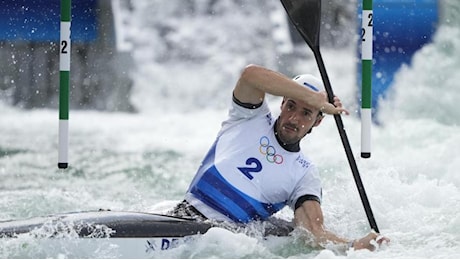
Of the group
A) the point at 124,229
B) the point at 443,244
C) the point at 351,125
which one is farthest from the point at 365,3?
the point at 351,125

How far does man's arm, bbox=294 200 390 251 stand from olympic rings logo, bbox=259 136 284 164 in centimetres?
22

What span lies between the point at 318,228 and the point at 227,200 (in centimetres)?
39

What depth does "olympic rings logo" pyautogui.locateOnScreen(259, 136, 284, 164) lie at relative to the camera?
14.4 ft

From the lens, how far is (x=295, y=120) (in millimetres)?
4348

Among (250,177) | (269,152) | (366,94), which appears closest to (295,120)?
(269,152)

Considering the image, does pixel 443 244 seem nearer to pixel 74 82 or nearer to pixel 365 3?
pixel 365 3

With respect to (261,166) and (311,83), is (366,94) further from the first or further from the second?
(261,166)

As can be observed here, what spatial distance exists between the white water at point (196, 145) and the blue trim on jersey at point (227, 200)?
0.77m

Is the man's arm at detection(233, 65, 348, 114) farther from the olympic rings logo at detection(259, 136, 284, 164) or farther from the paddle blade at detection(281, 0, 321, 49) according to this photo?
the paddle blade at detection(281, 0, 321, 49)

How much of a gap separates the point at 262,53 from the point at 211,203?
4702mm

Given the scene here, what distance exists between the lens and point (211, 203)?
4.34 m

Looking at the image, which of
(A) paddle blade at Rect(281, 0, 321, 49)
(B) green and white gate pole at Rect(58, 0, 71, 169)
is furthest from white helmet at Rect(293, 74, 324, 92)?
(B) green and white gate pole at Rect(58, 0, 71, 169)

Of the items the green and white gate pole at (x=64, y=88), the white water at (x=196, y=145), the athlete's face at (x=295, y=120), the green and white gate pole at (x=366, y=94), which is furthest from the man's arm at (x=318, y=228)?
the green and white gate pole at (x=64, y=88)

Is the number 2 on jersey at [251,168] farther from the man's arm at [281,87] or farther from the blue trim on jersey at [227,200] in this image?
the man's arm at [281,87]
